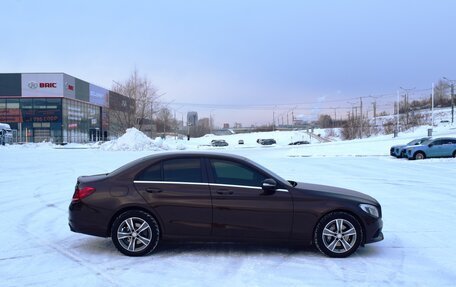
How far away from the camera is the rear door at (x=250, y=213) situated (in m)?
6.36

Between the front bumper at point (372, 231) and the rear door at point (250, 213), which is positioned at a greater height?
the rear door at point (250, 213)

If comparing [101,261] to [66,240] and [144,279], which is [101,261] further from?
[66,240]

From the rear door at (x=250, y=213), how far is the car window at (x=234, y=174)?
110 mm

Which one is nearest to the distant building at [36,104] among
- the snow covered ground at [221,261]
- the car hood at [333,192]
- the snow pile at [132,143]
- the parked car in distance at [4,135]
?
the parked car in distance at [4,135]

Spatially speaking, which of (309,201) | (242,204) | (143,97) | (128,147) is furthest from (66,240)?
(143,97)

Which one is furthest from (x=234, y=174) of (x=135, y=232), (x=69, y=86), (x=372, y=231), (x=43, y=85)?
(x=69, y=86)

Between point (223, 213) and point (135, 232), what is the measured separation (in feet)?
4.27

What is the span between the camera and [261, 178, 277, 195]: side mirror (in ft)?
20.9

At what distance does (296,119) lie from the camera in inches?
6250

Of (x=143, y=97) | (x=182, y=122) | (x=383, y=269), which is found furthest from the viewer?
(x=182, y=122)

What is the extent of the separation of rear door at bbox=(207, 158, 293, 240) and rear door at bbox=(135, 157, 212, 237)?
16 centimetres

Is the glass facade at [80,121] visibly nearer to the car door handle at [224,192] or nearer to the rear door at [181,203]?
the rear door at [181,203]

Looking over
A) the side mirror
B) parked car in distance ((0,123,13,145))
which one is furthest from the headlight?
parked car in distance ((0,123,13,145))

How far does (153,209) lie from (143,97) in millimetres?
63077
